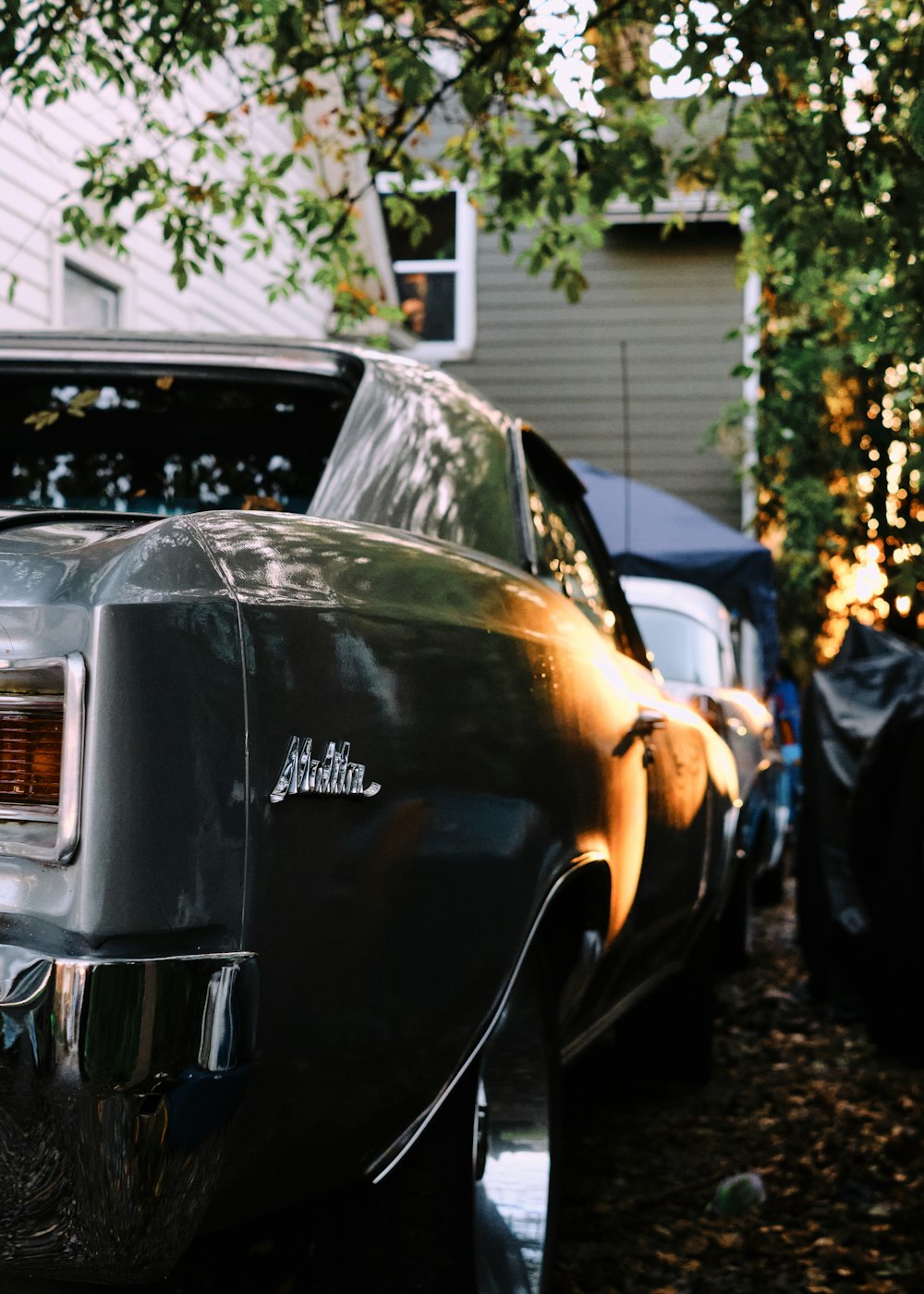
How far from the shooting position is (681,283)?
16297 mm

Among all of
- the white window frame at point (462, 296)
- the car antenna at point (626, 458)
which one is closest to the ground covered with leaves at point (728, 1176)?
the car antenna at point (626, 458)

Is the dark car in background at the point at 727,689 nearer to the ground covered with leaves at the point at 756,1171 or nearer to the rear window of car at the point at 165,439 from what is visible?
the ground covered with leaves at the point at 756,1171

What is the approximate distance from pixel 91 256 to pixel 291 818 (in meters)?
8.48

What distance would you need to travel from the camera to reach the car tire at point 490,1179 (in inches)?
93.3

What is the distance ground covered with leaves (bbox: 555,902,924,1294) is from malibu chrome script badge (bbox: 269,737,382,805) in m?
2.05

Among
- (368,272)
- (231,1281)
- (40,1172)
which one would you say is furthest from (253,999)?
(368,272)

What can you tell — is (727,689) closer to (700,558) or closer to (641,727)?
(700,558)

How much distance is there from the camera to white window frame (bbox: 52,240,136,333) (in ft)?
29.7

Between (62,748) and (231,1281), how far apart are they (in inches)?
80.0

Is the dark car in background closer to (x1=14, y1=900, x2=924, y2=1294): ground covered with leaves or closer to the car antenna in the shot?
the car antenna

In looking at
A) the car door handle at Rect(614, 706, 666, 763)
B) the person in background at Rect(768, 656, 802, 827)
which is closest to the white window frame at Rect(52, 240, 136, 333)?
the person in background at Rect(768, 656, 802, 827)

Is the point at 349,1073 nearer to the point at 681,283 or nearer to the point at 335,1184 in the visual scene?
the point at 335,1184

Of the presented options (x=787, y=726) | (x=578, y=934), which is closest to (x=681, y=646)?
(x=578, y=934)

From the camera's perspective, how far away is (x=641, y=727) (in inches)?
134
